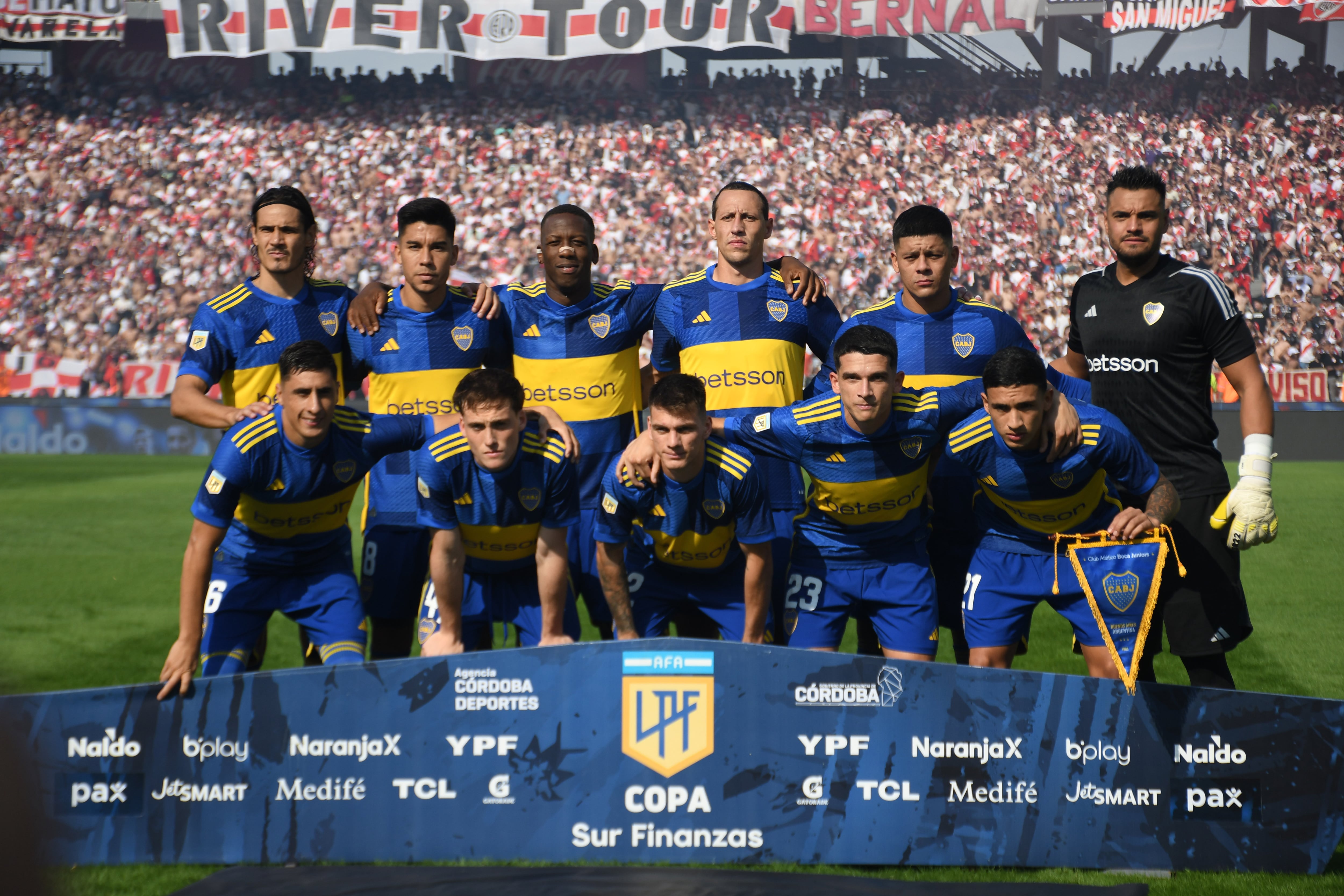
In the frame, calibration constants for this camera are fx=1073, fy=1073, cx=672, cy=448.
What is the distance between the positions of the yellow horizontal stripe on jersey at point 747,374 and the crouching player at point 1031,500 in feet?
2.69

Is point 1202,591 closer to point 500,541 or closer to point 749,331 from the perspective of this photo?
point 749,331

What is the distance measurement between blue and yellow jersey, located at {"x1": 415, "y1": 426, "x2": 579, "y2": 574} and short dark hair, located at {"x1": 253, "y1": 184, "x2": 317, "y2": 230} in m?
1.15

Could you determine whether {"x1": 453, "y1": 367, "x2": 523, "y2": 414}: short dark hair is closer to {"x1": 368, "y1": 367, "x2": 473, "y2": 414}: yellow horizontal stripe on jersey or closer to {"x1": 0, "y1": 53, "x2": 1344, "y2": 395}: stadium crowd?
{"x1": 368, "y1": 367, "x2": 473, "y2": 414}: yellow horizontal stripe on jersey

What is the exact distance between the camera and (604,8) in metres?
22.5

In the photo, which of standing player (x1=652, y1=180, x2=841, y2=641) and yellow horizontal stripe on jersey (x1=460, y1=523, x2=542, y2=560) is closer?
yellow horizontal stripe on jersey (x1=460, y1=523, x2=542, y2=560)

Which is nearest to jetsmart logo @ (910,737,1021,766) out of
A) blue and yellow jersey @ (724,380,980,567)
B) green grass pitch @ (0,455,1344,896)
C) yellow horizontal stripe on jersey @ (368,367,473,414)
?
green grass pitch @ (0,455,1344,896)

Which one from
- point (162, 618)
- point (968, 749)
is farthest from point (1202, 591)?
point (162, 618)

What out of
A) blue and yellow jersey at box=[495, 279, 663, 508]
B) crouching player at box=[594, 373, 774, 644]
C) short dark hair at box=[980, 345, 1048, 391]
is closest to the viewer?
short dark hair at box=[980, 345, 1048, 391]

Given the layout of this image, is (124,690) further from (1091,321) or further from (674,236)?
(674,236)

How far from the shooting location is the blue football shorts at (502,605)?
4.11m

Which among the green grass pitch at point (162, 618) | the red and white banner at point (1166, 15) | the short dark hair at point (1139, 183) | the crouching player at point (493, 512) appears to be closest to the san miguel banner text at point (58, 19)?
the green grass pitch at point (162, 618)

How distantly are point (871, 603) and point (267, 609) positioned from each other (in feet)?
7.36

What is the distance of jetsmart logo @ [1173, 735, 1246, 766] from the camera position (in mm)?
3094

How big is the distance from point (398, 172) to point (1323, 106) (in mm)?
18227
